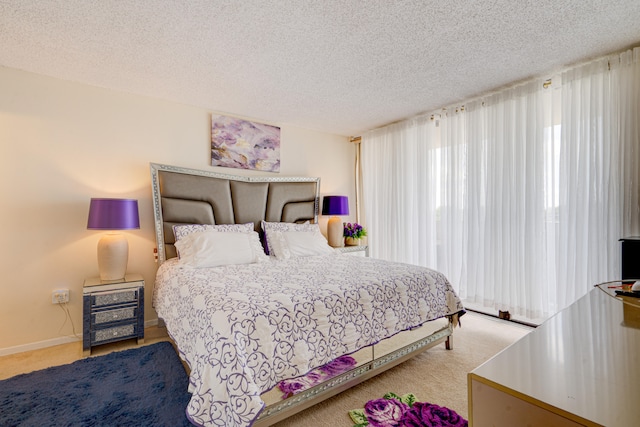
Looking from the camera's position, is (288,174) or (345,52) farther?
(288,174)

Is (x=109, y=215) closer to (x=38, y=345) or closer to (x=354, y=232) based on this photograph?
(x=38, y=345)

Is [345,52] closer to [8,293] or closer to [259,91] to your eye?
[259,91]

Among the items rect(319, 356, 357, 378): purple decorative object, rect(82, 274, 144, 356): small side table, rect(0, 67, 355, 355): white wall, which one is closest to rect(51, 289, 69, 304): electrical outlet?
rect(0, 67, 355, 355): white wall

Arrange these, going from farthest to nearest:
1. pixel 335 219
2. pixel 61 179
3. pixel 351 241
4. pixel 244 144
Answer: pixel 351 241
pixel 335 219
pixel 244 144
pixel 61 179

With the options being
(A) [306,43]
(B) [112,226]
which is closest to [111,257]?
(B) [112,226]

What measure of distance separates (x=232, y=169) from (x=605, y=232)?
3879mm

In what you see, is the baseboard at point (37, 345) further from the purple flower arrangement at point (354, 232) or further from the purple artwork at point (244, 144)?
the purple flower arrangement at point (354, 232)

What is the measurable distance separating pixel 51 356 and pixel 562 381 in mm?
3568

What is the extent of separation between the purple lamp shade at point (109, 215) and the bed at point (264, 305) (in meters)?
0.42

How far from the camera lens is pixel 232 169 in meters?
3.79

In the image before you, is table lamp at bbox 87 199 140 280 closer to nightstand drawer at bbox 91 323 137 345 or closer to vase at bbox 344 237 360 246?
nightstand drawer at bbox 91 323 137 345

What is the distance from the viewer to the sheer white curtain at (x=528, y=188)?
248 centimetres

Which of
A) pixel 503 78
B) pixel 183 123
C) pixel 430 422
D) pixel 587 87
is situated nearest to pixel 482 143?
pixel 503 78

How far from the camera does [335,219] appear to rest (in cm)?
440
